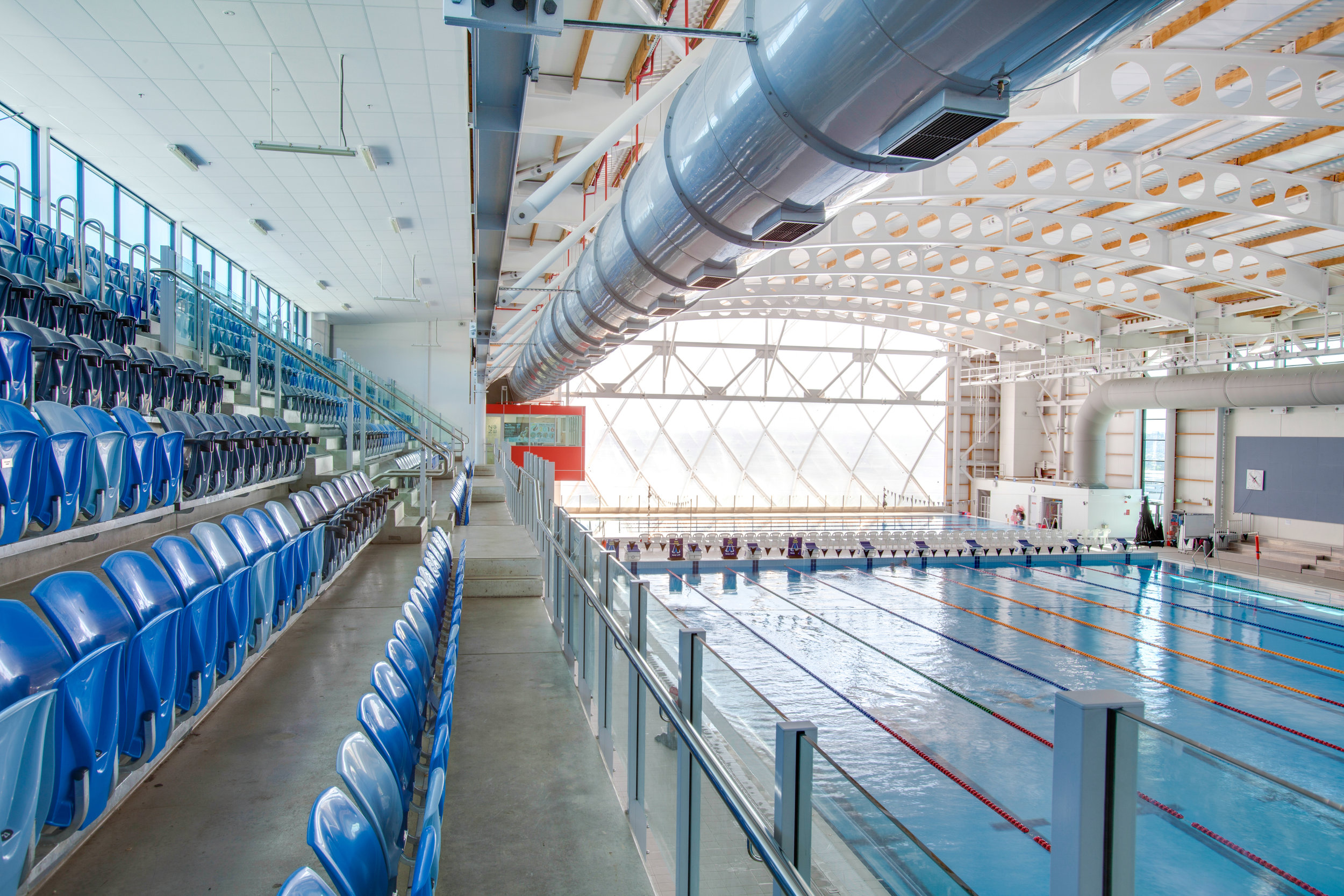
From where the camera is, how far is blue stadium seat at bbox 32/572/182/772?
8.60 feet

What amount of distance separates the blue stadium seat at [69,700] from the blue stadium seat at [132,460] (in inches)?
87.4

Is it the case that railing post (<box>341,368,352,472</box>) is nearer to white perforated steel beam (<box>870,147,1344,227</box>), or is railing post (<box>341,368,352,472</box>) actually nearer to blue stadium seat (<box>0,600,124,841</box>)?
blue stadium seat (<box>0,600,124,841</box>)

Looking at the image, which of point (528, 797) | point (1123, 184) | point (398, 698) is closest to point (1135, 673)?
point (1123, 184)

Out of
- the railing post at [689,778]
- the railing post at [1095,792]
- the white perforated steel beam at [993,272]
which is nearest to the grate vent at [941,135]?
the railing post at [1095,792]

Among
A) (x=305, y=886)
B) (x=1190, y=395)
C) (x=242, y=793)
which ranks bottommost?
(x=242, y=793)

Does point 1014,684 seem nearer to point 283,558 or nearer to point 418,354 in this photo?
point 283,558

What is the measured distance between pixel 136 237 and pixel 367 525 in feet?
30.1

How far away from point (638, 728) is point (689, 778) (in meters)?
0.67

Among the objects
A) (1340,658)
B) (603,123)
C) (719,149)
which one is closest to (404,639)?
(719,149)

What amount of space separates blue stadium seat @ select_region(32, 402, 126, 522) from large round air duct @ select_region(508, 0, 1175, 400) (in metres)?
3.29

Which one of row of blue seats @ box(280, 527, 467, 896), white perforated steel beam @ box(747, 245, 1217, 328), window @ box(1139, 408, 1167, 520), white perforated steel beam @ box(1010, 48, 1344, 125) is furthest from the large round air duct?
window @ box(1139, 408, 1167, 520)

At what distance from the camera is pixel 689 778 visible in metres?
2.86

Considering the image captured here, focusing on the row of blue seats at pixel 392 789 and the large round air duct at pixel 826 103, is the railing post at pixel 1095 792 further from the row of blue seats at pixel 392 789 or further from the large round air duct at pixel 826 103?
the large round air duct at pixel 826 103

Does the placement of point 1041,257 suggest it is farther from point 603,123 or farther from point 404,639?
point 404,639
